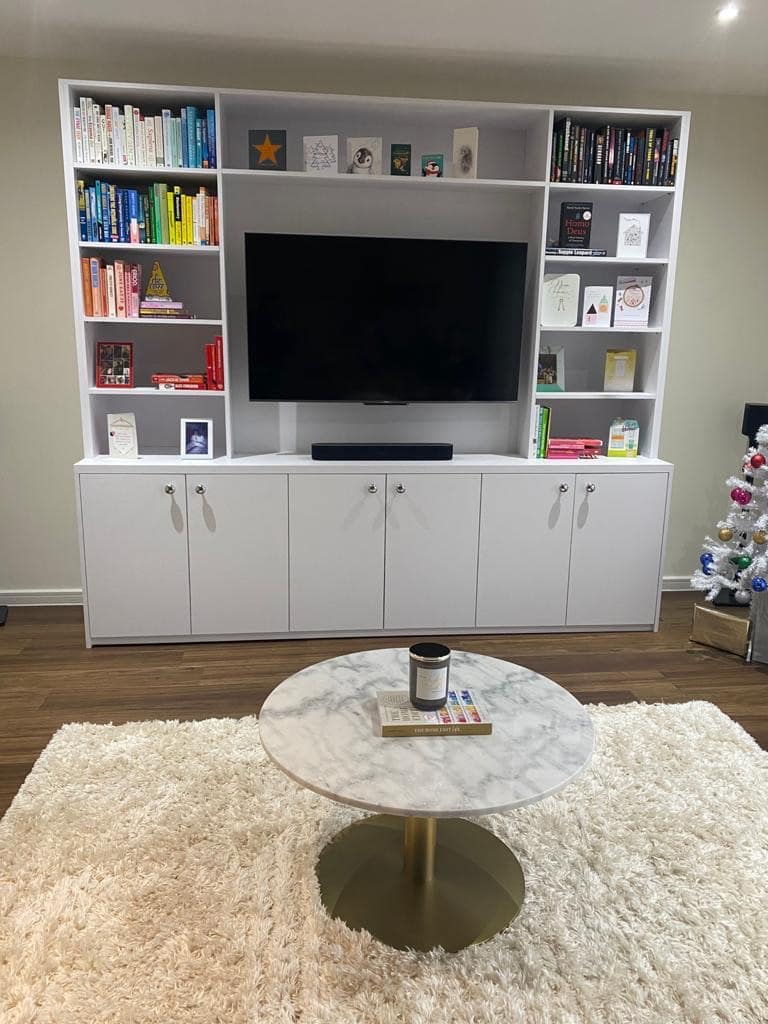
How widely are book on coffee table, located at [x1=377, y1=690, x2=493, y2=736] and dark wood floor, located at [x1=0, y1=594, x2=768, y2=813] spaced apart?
106 centimetres

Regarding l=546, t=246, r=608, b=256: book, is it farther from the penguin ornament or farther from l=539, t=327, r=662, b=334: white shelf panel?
the penguin ornament

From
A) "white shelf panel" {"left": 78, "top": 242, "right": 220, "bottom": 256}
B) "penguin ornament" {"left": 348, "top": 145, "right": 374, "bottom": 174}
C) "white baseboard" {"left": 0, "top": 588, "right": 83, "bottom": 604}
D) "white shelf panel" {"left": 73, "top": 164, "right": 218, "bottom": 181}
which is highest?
"penguin ornament" {"left": 348, "top": 145, "right": 374, "bottom": 174}

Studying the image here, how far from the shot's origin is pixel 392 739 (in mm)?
1696

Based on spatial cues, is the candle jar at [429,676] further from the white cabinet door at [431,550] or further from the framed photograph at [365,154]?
the framed photograph at [365,154]

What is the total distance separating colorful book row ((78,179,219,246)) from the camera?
3062mm

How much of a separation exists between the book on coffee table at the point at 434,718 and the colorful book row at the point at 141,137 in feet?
7.86

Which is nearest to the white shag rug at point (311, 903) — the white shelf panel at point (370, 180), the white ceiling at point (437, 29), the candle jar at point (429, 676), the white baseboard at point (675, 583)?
the candle jar at point (429, 676)

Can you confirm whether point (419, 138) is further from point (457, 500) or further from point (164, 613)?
point (164, 613)

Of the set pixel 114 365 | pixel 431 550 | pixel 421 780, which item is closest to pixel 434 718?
pixel 421 780

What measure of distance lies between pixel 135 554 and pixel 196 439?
1.87 ft

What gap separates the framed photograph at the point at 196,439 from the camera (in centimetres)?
328

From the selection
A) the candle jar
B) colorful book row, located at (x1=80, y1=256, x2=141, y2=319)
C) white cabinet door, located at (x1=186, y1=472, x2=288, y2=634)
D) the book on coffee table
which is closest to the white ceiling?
colorful book row, located at (x1=80, y1=256, x2=141, y2=319)

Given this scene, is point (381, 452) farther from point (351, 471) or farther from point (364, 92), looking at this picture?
point (364, 92)

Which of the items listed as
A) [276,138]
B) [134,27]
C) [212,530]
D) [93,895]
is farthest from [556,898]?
[134,27]
